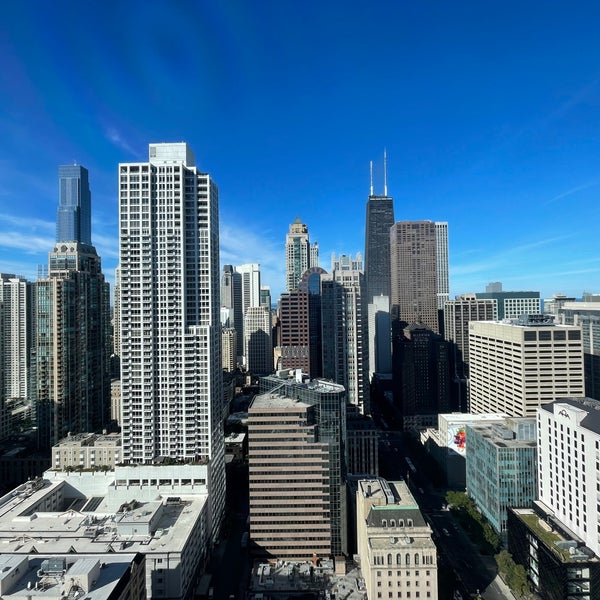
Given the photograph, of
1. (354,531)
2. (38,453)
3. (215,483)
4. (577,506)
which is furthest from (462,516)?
(38,453)

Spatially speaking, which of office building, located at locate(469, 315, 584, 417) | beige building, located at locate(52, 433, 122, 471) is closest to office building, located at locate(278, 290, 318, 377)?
office building, located at locate(469, 315, 584, 417)

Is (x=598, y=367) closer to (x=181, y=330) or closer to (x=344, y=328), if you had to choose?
(x=344, y=328)

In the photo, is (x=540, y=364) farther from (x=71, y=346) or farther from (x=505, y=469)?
(x=71, y=346)

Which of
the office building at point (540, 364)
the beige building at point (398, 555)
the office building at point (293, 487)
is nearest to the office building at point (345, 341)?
the office building at point (540, 364)

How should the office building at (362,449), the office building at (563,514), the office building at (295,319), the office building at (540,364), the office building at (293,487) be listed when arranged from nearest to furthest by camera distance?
the office building at (563,514)
the office building at (293,487)
the office building at (540,364)
the office building at (362,449)
the office building at (295,319)

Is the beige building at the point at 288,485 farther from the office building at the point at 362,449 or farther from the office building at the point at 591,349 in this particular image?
the office building at the point at 591,349

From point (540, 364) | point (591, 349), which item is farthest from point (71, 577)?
point (591, 349)

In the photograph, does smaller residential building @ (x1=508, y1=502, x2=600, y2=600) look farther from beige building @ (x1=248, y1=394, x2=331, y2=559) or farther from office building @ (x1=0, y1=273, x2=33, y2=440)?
office building @ (x1=0, y1=273, x2=33, y2=440)
